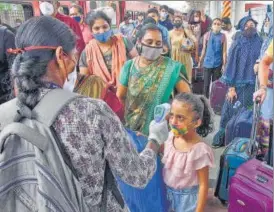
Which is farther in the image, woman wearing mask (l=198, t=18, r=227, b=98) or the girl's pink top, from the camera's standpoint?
woman wearing mask (l=198, t=18, r=227, b=98)

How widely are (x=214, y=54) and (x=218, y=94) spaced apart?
67cm

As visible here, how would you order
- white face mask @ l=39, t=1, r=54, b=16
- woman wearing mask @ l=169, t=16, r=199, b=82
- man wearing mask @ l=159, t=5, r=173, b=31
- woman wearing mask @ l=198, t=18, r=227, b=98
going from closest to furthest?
white face mask @ l=39, t=1, r=54, b=16 < woman wearing mask @ l=198, t=18, r=227, b=98 < woman wearing mask @ l=169, t=16, r=199, b=82 < man wearing mask @ l=159, t=5, r=173, b=31

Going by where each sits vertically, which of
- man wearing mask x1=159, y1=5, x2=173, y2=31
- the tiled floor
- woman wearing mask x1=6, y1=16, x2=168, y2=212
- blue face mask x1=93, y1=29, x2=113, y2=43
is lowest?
the tiled floor

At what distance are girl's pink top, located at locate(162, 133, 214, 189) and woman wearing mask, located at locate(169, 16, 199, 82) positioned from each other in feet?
9.96

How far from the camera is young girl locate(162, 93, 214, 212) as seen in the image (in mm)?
1710

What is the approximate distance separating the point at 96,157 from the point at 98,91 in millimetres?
874

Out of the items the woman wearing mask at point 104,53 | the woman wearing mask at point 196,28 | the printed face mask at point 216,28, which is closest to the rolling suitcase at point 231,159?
the woman wearing mask at point 104,53

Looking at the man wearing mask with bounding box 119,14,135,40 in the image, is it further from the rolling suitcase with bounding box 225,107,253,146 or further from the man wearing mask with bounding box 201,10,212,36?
the rolling suitcase with bounding box 225,107,253,146

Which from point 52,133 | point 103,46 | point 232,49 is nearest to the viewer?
point 52,133


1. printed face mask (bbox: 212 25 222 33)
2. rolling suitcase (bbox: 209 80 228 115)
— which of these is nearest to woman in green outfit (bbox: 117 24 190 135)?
rolling suitcase (bbox: 209 80 228 115)

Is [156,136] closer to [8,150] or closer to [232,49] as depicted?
[8,150]

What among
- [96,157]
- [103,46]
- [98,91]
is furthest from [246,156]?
[96,157]

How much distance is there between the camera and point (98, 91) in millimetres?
1861

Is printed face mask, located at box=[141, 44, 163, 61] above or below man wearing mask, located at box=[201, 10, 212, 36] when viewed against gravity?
below
